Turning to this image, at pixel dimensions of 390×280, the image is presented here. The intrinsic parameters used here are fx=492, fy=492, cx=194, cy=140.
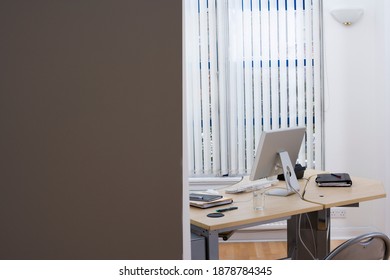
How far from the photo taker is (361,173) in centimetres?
482

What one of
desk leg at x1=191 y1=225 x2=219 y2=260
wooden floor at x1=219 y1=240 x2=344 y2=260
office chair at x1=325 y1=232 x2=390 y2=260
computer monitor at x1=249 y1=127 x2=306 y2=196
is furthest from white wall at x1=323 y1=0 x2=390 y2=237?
office chair at x1=325 y1=232 x2=390 y2=260

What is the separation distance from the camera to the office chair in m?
1.97

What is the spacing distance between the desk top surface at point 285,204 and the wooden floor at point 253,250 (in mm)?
1096

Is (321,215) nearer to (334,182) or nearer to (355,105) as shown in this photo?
(334,182)

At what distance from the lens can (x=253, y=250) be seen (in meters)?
4.64

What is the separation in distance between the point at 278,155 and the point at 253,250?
1.71m

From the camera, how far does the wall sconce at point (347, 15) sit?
15.1ft

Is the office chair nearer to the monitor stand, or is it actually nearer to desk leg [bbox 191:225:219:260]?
desk leg [bbox 191:225:219:260]

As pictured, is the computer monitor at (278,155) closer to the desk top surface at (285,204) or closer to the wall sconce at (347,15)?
the desk top surface at (285,204)

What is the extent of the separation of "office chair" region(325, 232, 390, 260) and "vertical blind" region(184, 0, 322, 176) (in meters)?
2.71

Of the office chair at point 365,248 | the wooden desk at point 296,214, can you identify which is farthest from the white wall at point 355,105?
the office chair at point 365,248

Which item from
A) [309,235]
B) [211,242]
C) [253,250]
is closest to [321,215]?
[309,235]

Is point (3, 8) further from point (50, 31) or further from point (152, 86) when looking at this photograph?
point (152, 86)

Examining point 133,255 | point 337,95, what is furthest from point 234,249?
point 133,255
